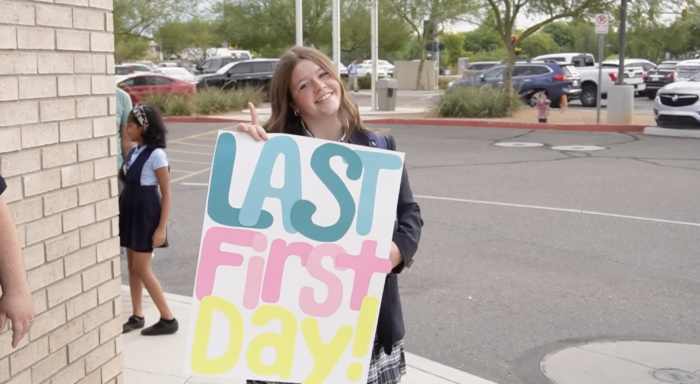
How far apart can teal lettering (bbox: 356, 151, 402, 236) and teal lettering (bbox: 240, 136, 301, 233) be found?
216 mm

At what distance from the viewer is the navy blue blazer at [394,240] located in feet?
9.89

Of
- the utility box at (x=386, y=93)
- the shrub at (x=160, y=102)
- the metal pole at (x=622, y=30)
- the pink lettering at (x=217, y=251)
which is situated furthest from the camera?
the utility box at (x=386, y=93)

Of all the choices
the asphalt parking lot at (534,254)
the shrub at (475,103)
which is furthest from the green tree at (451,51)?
the asphalt parking lot at (534,254)

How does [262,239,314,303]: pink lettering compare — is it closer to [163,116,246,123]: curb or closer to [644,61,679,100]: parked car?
[163,116,246,123]: curb

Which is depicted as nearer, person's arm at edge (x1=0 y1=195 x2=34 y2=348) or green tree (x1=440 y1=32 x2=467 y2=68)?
person's arm at edge (x1=0 y1=195 x2=34 y2=348)

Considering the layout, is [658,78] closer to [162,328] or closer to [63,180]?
[162,328]

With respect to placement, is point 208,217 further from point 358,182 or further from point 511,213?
point 511,213

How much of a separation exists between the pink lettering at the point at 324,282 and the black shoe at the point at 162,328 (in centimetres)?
292

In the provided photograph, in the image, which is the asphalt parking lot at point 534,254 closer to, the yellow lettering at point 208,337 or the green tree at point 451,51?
the yellow lettering at point 208,337

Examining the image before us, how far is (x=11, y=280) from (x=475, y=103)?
66.8ft

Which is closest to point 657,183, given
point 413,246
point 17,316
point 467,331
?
point 467,331

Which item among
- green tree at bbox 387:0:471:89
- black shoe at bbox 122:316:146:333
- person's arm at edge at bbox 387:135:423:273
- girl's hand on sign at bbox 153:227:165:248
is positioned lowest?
black shoe at bbox 122:316:146:333

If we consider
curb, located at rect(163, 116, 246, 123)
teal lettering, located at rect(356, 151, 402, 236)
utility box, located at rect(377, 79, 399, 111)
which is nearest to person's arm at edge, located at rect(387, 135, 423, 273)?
teal lettering, located at rect(356, 151, 402, 236)

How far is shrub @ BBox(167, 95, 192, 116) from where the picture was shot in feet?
77.6
